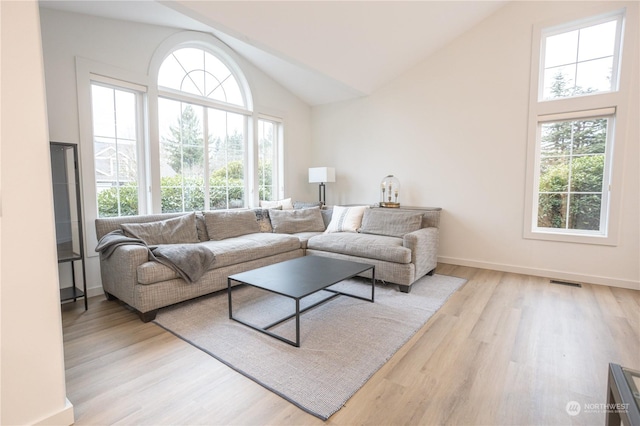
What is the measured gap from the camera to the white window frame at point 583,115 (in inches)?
123

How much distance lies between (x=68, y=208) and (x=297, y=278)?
2186mm

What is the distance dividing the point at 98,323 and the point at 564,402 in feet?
10.1

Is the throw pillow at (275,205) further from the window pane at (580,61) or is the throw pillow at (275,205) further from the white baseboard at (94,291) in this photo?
the window pane at (580,61)

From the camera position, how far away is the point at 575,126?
346 cm

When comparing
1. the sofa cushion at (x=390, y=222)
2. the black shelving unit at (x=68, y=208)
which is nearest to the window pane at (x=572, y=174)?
the sofa cushion at (x=390, y=222)

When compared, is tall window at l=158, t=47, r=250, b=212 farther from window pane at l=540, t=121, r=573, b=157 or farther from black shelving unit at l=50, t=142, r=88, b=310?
window pane at l=540, t=121, r=573, b=157

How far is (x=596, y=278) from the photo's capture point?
3352mm

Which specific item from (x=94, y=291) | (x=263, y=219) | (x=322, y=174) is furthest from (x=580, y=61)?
(x=94, y=291)

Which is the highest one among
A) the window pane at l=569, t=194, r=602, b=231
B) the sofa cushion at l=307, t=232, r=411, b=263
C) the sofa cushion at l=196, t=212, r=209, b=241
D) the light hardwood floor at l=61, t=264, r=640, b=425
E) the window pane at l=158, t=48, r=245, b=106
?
the window pane at l=158, t=48, r=245, b=106

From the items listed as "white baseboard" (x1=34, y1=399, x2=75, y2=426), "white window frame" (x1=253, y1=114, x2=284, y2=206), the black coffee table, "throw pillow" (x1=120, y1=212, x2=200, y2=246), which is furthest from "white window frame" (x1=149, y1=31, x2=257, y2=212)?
"white baseboard" (x1=34, y1=399, x2=75, y2=426)

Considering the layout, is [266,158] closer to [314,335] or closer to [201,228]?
[201,228]

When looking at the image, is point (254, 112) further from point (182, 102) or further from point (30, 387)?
point (30, 387)

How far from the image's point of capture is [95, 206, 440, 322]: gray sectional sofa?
2508 mm

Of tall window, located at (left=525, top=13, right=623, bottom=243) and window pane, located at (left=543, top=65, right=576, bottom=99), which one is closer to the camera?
tall window, located at (left=525, top=13, right=623, bottom=243)
